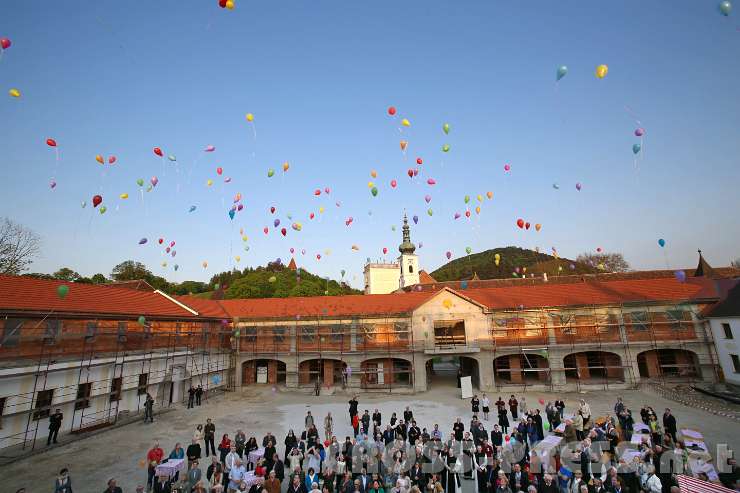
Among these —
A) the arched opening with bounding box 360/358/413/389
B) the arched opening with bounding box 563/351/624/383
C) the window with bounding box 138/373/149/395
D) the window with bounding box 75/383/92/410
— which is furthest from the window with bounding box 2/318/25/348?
the arched opening with bounding box 563/351/624/383

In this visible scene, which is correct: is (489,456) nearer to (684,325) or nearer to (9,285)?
(9,285)

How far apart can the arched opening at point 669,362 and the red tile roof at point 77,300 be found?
35.0m

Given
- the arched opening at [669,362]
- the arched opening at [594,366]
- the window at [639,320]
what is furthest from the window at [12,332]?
the arched opening at [669,362]

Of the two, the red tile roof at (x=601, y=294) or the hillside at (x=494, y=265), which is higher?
the hillside at (x=494, y=265)

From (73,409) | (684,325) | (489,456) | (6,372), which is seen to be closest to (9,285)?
(6,372)

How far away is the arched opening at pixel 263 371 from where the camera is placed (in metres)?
33.2

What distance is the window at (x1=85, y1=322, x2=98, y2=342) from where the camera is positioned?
19.8 metres

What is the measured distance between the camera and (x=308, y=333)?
3178 centimetres

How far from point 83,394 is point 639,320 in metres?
36.2

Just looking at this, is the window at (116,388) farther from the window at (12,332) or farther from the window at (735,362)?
the window at (735,362)

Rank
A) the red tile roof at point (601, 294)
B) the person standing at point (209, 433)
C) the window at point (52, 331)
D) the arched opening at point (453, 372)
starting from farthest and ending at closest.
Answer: the arched opening at point (453, 372), the red tile roof at point (601, 294), the window at point (52, 331), the person standing at point (209, 433)

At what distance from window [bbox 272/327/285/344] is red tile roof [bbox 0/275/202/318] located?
7.16 metres

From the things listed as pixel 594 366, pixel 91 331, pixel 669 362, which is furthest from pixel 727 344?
pixel 91 331

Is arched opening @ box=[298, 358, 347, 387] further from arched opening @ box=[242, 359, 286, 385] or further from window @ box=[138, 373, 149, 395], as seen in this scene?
window @ box=[138, 373, 149, 395]
